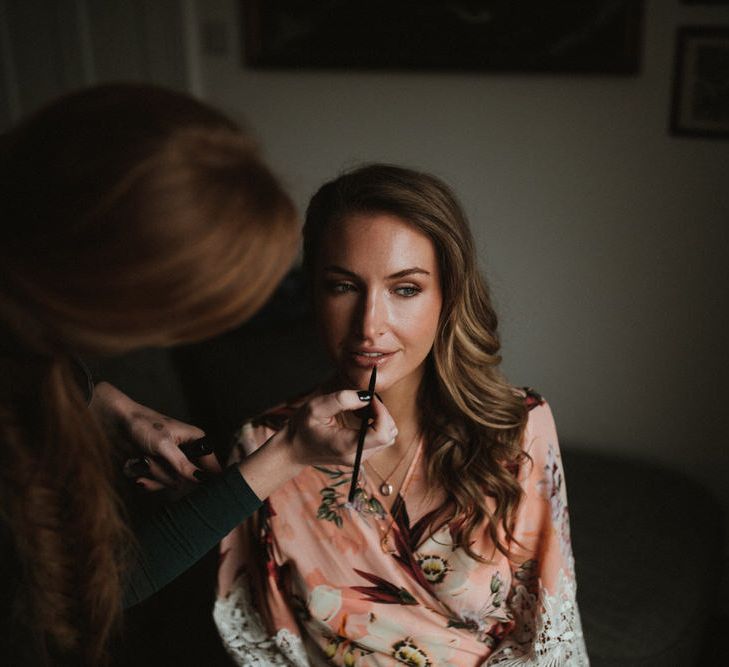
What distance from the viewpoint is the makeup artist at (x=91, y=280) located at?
684mm

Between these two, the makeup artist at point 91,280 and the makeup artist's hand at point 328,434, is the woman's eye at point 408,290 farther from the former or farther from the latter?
the makeup artist at point 91,280

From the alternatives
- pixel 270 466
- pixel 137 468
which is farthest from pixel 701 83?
pixel 137 468

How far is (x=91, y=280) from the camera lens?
689mm

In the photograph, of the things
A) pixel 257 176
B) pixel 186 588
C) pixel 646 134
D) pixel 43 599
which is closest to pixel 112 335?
pixel 257 176

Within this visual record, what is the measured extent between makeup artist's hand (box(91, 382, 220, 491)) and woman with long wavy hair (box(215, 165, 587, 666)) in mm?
142

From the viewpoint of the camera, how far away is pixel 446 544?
1.24 meters

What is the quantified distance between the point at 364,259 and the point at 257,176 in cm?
39

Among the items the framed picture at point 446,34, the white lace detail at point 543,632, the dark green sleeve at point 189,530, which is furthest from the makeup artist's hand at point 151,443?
the framed picture at point 446,34

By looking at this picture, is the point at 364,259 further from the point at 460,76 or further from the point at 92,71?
the point at 92,71

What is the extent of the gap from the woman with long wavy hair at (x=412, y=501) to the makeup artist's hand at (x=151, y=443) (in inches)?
5.6

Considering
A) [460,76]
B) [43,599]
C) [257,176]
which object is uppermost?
[460,76]

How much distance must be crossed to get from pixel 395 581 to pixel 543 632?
0.85 feet

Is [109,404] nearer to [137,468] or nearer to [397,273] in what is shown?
[137,468]

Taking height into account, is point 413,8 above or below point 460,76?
above
